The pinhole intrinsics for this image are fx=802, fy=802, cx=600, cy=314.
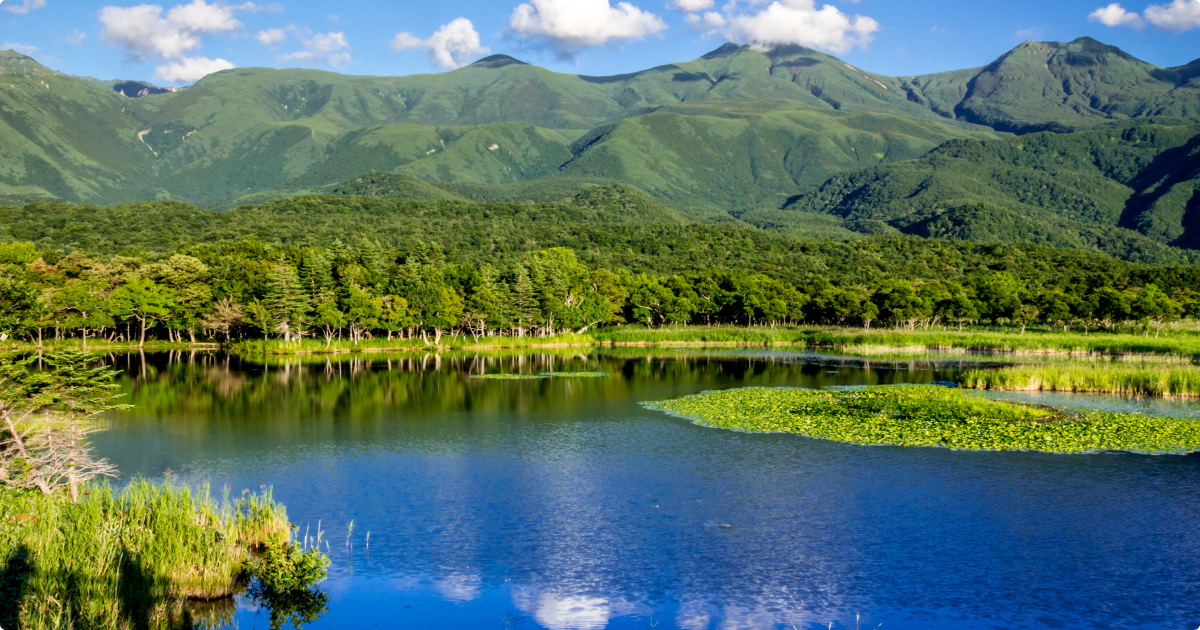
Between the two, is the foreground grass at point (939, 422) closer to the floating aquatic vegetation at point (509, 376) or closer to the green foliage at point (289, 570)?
the floating aquatic vegetation at point (509, 376)

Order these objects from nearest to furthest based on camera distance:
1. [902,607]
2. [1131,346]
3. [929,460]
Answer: [902,607] < [929,460] < [1131,346]

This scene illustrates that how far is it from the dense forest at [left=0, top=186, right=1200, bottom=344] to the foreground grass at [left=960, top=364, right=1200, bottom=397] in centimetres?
5283

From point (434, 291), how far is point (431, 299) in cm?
118

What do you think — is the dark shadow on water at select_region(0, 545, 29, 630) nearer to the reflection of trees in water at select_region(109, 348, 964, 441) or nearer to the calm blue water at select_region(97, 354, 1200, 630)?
the calm blue water at select_region(97, 354, 1200, 630)

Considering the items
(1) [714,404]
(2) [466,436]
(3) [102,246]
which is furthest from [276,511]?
(3) [102,246]

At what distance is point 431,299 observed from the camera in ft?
301

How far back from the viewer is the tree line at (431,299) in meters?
86.0

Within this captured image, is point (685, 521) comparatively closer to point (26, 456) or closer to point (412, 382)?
point (26, 456)

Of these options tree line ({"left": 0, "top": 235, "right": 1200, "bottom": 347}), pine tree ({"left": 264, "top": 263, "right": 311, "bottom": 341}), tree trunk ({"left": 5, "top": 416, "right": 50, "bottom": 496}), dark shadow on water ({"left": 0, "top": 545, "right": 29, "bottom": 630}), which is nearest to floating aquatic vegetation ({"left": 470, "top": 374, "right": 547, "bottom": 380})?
tree line ({"left": 0, "top": 235, "right": 1200, "bottom": 347})

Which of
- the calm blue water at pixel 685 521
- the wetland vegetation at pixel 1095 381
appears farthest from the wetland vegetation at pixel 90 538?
the wetland vegetation at pixel 1095 381

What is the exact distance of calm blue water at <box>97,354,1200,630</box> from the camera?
17250 millimetres

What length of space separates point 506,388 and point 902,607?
134 ft

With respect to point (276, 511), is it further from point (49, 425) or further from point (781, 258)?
point (781, 258)

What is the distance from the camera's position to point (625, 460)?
31.6 meters
